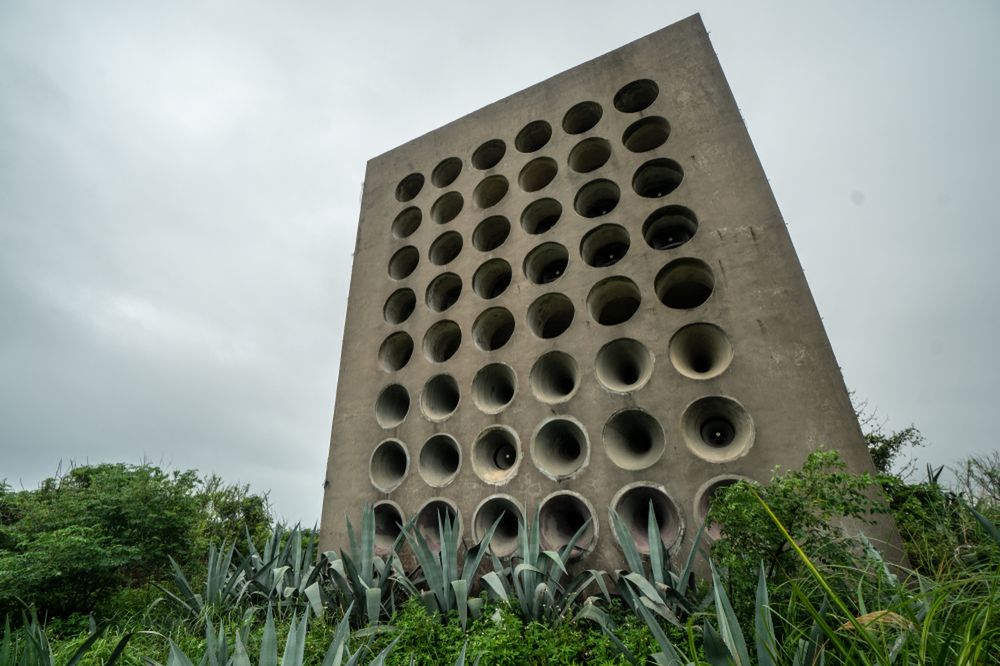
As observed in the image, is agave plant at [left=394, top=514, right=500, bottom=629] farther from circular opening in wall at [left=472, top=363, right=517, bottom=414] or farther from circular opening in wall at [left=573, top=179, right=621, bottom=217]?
circular opening in wall at [left=573, top=179, right=621, bottom=217]

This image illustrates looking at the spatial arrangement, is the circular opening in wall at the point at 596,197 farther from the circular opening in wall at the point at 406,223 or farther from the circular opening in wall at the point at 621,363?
the circular opening in wall at the point at 406,223

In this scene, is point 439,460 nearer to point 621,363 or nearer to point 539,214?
point 621,363

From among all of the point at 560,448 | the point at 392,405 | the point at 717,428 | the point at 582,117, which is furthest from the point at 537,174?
the point at 717,428

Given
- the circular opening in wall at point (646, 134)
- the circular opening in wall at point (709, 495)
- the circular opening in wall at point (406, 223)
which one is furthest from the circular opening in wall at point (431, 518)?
the circular opening in wall at point (646, 134)

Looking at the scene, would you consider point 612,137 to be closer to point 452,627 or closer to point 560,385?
point 560,385

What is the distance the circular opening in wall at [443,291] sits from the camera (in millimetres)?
10391

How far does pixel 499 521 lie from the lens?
744 cm

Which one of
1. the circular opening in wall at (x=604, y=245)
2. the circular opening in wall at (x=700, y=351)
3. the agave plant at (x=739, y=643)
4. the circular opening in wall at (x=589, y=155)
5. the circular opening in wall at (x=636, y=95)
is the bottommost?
the agave plant at (x=739, y=643)

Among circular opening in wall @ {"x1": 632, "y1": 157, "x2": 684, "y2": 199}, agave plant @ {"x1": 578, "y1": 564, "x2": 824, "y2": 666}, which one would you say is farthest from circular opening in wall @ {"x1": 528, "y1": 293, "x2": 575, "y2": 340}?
agave plant @ {"x1": 578, "y1": 564, "x2": 824, "y2": 666}

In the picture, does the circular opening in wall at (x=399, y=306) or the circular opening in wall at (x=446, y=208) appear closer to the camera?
the circular opening in wall at (x=399, y=306)

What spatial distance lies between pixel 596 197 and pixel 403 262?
173 inches

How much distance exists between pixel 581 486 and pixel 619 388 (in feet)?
4.77

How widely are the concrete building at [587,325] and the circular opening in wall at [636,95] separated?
0.05 m

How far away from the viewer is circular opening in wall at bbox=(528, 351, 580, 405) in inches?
313
